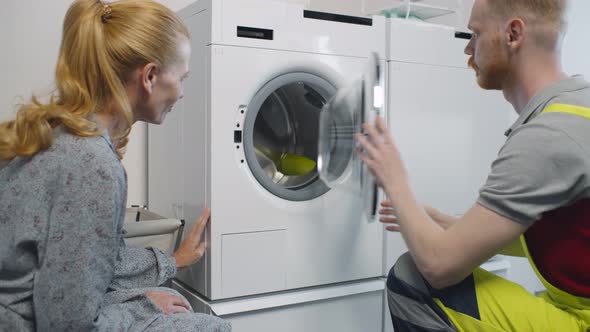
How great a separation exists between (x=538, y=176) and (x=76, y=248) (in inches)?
32.1

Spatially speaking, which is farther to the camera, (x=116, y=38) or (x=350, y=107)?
(x=350, y=107)

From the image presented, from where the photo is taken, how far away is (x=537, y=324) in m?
1.07

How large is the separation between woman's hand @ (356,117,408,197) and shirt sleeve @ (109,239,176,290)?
559 mm

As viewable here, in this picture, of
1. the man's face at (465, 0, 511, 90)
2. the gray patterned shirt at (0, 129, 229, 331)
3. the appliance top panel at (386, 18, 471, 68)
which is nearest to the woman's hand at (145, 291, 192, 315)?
the gray patterned shirt at (0, 129, 229, 331)

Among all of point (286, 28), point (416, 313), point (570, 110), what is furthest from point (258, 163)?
point (570, 110)

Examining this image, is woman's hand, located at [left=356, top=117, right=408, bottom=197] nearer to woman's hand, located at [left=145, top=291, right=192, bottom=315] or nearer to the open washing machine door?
the open washing machine door

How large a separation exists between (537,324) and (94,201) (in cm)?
87

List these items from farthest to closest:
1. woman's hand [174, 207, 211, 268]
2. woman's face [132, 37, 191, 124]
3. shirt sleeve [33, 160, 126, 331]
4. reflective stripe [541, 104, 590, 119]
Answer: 1. woman's hand [174, 207, 211, 268]
2. woman's face [132, 37, 191, 124]
3. reflective stripe [541, 104, 590, 119]
4. shirt sleeve [33, 160, 126, 331]

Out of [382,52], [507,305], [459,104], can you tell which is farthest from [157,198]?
[507,305]

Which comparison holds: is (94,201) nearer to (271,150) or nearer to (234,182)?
(234,182)

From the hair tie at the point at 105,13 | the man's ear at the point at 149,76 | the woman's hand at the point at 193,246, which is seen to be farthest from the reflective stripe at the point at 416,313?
the hair tie at the point at 105,13

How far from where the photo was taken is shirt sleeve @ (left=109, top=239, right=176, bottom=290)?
1231 mm

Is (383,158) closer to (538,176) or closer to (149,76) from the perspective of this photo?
(538,176)

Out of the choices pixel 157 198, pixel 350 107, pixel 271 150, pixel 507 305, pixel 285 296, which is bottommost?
pixel 285 296
